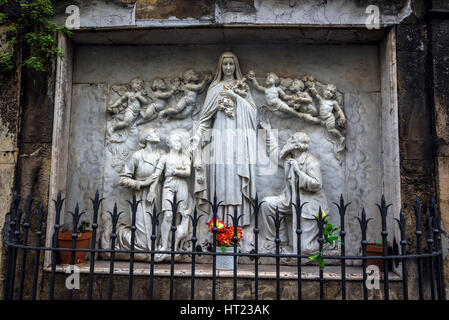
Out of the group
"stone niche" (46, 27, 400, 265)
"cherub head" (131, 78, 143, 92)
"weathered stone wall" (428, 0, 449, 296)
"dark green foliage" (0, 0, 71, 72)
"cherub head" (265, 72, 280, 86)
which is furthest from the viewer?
"cherub head" (131, 78, 143, 92)

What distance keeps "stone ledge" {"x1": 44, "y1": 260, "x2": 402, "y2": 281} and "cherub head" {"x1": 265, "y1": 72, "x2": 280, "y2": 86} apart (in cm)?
261

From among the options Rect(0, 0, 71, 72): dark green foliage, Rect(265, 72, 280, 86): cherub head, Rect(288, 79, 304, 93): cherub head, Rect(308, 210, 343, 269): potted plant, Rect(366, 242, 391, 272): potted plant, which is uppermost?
Rect(0, 0, 71, 72): dark green foliage

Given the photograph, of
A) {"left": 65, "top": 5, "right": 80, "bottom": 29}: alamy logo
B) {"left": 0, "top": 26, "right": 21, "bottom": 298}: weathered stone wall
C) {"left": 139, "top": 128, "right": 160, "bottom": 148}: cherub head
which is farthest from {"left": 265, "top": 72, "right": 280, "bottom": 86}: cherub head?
{"left": 0, "top": 26, "right": 21, "bottom": 298}: weathered stone wall

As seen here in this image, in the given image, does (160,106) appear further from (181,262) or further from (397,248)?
(397,248)

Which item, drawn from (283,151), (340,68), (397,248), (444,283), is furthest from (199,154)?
(444,283)

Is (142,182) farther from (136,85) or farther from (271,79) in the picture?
(271,79)

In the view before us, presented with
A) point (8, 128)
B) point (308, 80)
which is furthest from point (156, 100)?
point (308, 80)

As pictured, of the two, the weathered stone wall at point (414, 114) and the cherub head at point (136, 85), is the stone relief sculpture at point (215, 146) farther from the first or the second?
the weathered stone wall at point (414, 114)

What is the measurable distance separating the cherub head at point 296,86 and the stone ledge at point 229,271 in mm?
2511

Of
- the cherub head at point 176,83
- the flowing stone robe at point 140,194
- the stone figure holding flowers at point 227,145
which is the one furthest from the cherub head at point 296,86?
the flowing stone robe at point 140,194

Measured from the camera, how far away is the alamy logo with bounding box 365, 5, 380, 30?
4.92 meters

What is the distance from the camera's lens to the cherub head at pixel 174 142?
17.6 feet

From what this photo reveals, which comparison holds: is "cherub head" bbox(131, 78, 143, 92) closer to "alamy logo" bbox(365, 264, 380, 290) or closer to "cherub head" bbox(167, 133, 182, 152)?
"cherub head" bbox(167, 133, 182, 152)
